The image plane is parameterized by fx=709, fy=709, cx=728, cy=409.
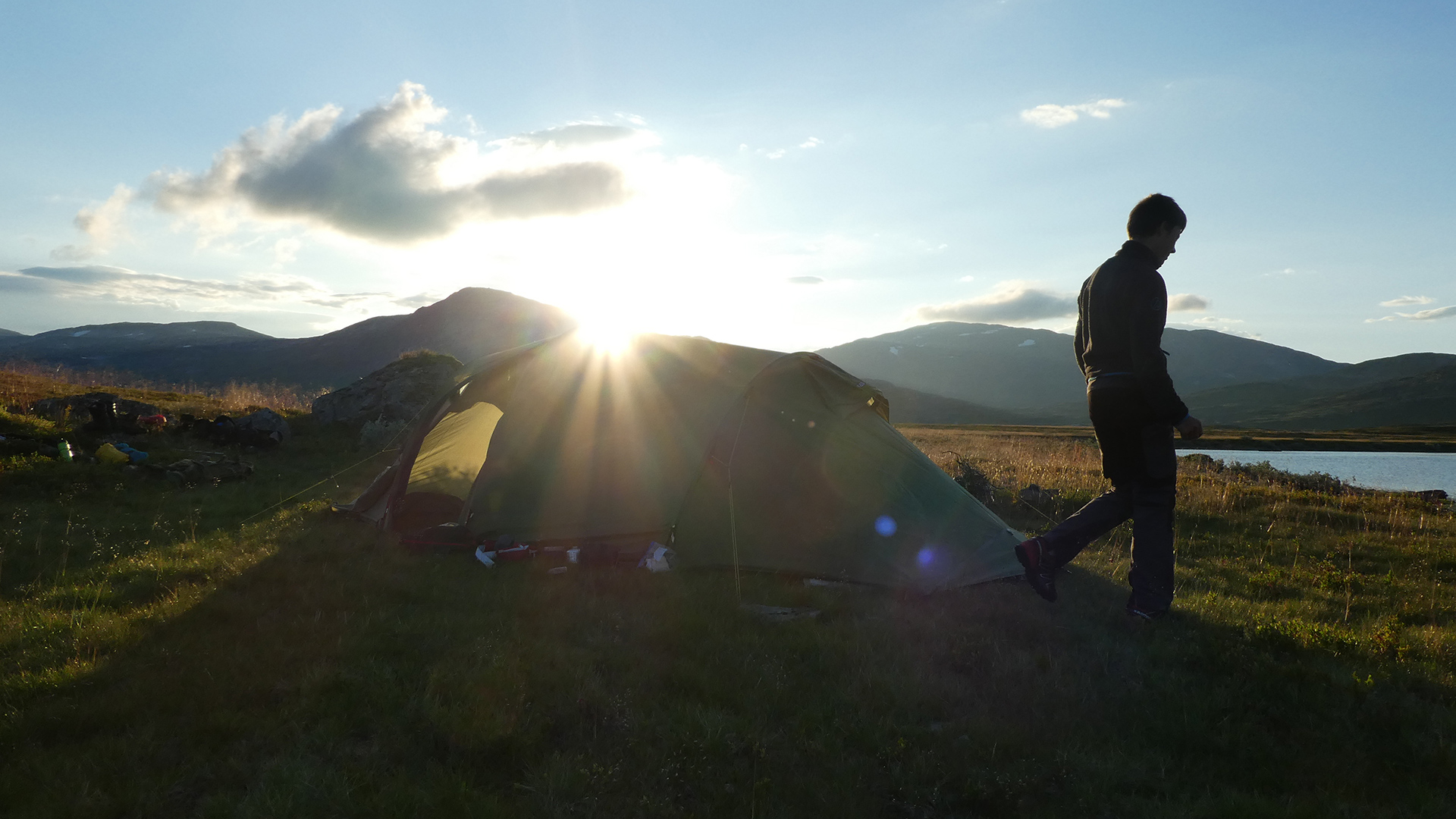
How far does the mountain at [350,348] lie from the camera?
144 m

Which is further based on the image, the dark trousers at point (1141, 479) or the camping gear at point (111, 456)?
the camping gear at point (111, 456)

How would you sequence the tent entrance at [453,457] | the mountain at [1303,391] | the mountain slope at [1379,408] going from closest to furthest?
the tent entrance at [453,457] → the mountain slope at [1379,408] → the mountain at [1303,391]

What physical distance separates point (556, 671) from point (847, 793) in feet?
7.19

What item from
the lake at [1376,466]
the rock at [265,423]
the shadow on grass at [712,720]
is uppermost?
the rock at [265,423]

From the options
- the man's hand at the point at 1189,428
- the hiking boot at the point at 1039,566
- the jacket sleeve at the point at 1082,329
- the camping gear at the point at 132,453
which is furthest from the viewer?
the camping gear at the point at 132,453

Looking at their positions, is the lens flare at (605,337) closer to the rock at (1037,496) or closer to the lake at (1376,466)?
the rock at (1037,496)

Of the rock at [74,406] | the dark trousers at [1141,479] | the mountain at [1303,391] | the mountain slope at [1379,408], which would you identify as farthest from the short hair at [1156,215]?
the mountain at [1303,391]

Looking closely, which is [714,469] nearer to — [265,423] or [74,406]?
[265,423]

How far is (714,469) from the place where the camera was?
789 cm

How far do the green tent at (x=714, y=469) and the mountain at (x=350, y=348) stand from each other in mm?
124323

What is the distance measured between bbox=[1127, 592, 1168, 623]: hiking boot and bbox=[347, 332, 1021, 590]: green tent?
3.87 feet

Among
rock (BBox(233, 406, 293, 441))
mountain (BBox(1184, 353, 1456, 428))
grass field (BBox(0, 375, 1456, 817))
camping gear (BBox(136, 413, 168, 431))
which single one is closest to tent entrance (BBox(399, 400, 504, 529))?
grass field (BBox(0, 375, 1456, 817))

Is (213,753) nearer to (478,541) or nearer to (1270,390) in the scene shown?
(478,541)

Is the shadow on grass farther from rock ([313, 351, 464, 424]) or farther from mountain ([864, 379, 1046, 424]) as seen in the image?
mountain ([864, 379, 1046, 424])
